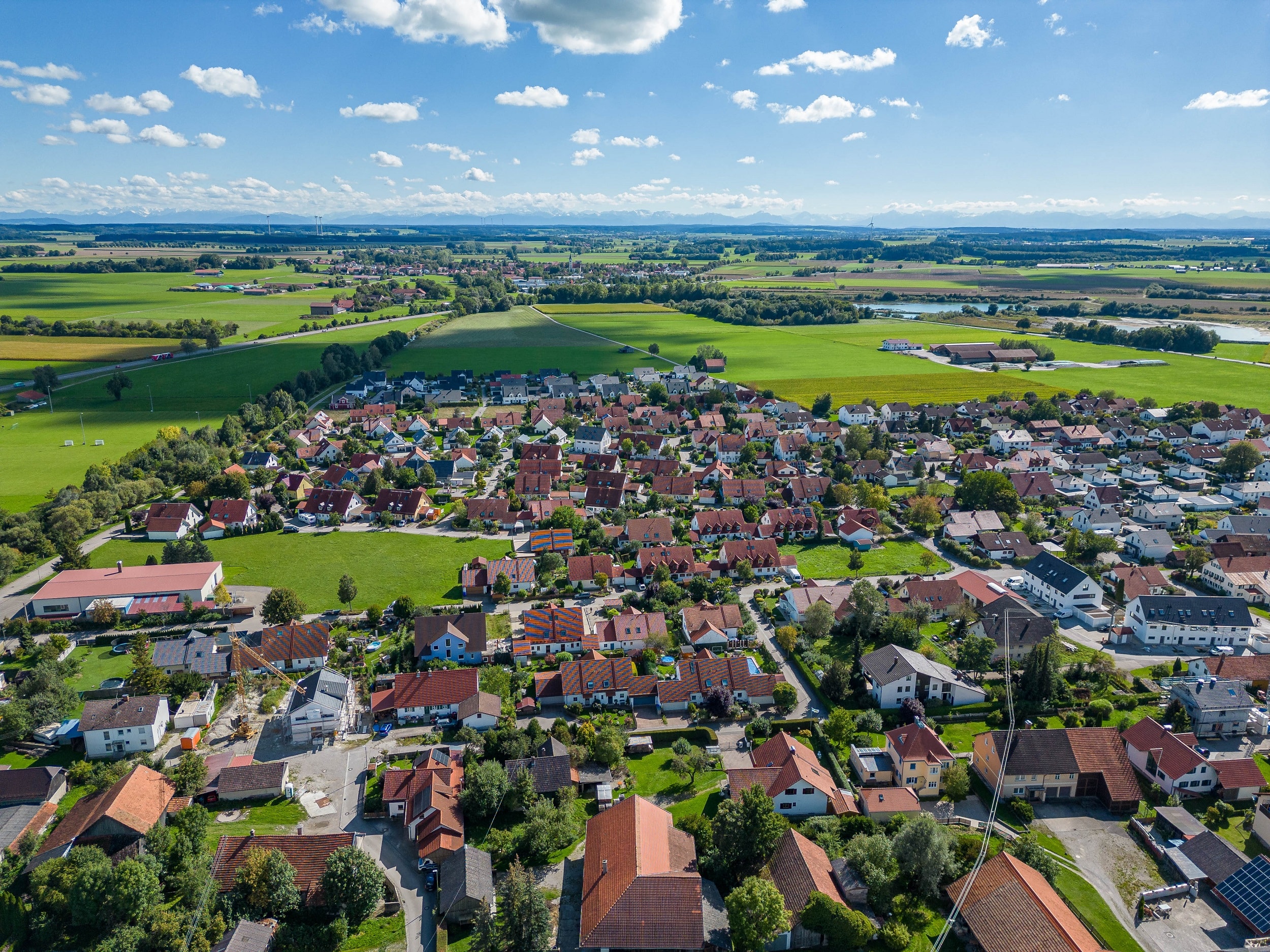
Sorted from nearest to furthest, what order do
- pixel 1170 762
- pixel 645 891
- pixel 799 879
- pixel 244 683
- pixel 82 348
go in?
pixel 645 891
pixel 799 879
pixel 1170 762
pixel 244 683
pixel 82 348

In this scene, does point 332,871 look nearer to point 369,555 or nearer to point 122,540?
point 369,555

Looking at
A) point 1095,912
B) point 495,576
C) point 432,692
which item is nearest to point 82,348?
point 495,576

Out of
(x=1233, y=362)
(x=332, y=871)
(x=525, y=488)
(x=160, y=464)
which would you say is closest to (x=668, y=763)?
(x=332, y=871)

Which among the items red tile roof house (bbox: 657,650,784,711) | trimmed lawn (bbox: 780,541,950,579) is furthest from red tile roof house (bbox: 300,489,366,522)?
red tile roof house (bbox: 657,650,784,711)

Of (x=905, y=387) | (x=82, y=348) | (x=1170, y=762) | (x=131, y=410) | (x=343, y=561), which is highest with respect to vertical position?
(x=82, y=348)

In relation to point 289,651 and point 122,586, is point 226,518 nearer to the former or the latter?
point 122,586

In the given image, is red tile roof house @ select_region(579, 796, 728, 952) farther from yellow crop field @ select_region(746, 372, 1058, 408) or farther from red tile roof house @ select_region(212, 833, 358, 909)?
yellow crop field @ select_region(746, 372, 1058, 408)

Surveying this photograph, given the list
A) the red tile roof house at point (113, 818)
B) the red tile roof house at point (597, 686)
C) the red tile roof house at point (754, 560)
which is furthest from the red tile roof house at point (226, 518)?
the red tile roof house at point (754, 560)
